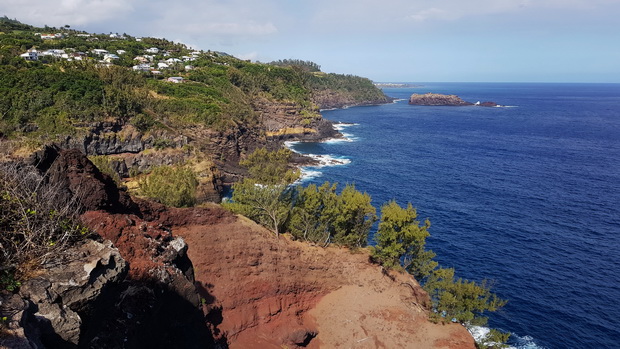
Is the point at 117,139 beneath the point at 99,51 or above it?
beneath

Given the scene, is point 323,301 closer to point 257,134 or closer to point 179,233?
point 179,233

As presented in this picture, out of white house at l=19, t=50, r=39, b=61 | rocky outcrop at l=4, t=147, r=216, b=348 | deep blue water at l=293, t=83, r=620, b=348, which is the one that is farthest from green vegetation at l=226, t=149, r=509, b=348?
white house at l=19, t=50, r=39, b=61

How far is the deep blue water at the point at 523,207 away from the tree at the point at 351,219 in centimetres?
1833

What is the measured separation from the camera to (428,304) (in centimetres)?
3572

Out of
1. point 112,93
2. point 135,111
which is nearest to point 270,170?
point 135,111

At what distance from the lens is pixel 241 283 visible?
104 feet

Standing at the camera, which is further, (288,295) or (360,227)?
(360,227)

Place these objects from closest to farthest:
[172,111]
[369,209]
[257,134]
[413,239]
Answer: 1. [413,239]
2. [369,209]
3. [172,111]
4. [257,134]

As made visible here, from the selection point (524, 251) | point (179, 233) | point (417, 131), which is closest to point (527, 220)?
point (524, 251)

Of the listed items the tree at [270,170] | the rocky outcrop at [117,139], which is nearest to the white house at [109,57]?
the rocky outcrop at [117,139]

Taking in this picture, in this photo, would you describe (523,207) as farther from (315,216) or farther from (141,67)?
(141,67)

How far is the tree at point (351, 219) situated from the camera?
4066 centimetres

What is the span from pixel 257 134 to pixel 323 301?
262 ft

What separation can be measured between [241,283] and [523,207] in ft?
204
